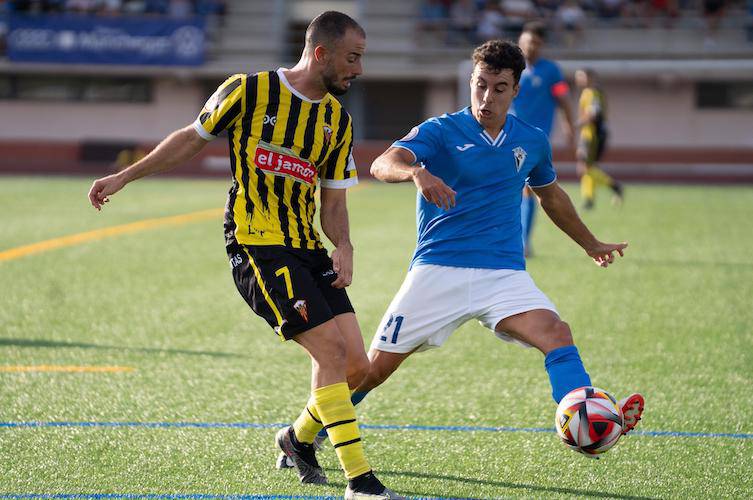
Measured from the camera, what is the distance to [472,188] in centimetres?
446

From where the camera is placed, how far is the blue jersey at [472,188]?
442 centimetres

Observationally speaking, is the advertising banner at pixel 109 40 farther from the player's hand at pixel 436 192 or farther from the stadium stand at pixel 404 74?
the player's hand at pixel 436 192

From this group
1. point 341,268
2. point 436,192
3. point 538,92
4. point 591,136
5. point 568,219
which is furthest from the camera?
point 591,136

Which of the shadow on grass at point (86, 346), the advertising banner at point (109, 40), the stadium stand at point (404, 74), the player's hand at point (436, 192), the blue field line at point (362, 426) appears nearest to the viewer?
the player's hand at point (436, 192)

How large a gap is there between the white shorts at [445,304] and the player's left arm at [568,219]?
1.55 ft

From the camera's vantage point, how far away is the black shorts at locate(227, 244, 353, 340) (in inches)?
158

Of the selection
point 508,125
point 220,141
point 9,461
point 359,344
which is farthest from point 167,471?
point 220,141

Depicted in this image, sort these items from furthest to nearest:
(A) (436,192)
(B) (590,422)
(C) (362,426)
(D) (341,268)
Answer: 1. (C) (362,426)
2. (D) (341,268)
3. (B) (590,422)
4. (A) (436,192)

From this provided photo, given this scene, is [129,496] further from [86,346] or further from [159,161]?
[86,346]

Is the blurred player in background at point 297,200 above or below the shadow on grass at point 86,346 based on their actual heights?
above

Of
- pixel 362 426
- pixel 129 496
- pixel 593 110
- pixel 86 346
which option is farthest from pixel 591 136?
pixel 129 496

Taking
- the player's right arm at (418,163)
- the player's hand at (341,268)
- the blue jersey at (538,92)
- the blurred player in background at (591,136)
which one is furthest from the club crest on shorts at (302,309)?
the blurred player in background at (591,136)

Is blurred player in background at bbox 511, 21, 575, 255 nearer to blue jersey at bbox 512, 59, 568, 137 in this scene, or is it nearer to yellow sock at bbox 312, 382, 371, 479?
blue jersey at bbox 512, 59, 568, 137

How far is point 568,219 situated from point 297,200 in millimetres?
1305
